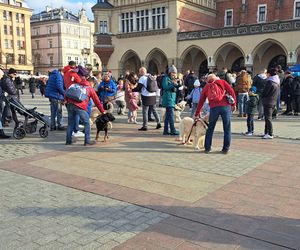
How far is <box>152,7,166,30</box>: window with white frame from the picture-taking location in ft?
124

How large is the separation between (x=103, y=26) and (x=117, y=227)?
132ft

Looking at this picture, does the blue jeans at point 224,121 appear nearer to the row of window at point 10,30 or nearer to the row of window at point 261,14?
the row of window at point 261,14

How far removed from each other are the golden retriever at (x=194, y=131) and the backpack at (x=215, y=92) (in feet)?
2.55

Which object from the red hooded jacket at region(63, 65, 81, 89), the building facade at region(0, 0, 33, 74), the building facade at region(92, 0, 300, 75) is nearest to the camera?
the red hooded jacket at region(63, 65, 81, 89)

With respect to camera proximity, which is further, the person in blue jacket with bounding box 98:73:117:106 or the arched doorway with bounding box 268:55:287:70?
the arched doorway with bounding box 268:55:287:70

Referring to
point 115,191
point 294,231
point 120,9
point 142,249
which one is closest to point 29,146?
point 115,191

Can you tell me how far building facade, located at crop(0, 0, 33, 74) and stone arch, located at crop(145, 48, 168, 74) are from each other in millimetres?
45157

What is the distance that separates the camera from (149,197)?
482cm

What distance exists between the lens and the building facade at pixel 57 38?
85.4 m

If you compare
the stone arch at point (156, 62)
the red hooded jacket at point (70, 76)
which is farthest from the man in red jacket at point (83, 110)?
the stone arch at point (156, 62)

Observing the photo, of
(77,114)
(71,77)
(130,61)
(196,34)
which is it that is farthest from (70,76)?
(130,61)

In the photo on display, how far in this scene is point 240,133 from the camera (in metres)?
10.1

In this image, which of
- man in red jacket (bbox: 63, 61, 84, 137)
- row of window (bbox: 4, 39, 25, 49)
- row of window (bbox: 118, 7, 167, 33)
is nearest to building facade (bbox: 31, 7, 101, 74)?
row of window (bbox: 4, 39, 25, 49)

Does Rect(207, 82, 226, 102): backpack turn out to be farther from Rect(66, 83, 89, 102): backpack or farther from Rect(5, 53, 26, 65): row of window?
Rect(5, 53, 26, 65): row of window
